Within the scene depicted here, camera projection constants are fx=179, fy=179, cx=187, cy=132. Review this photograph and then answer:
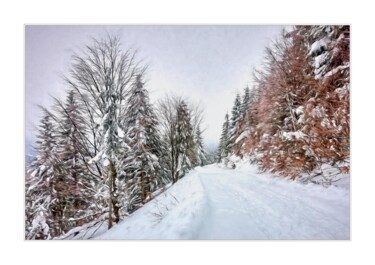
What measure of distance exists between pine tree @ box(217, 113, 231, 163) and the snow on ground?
710mm

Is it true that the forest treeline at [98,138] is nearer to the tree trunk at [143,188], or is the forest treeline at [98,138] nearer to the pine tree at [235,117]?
the tree trunk at [143,188]

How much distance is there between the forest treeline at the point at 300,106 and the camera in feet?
8.38

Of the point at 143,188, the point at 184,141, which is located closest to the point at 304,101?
the point at 184,141

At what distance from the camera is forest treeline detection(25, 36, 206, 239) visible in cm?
277

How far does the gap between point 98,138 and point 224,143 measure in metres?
2.16

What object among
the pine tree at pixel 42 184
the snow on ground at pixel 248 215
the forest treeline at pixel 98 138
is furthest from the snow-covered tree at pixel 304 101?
the pine tree at pixel 42 184

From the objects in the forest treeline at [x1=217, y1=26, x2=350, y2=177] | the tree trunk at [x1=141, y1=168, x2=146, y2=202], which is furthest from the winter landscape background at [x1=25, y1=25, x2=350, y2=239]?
the tree trunk at [x1=141, y1=168, x2=146, y2=202]

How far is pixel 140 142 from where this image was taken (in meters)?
2.91

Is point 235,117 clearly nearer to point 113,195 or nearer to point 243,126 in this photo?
point 243,126

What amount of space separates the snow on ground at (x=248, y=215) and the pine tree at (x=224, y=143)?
0.71 metres

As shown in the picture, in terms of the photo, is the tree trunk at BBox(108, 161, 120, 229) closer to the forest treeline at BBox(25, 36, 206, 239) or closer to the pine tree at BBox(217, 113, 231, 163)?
the forest treeline at BBox(25, 36, 206, 239)

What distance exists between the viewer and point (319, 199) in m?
2.52
